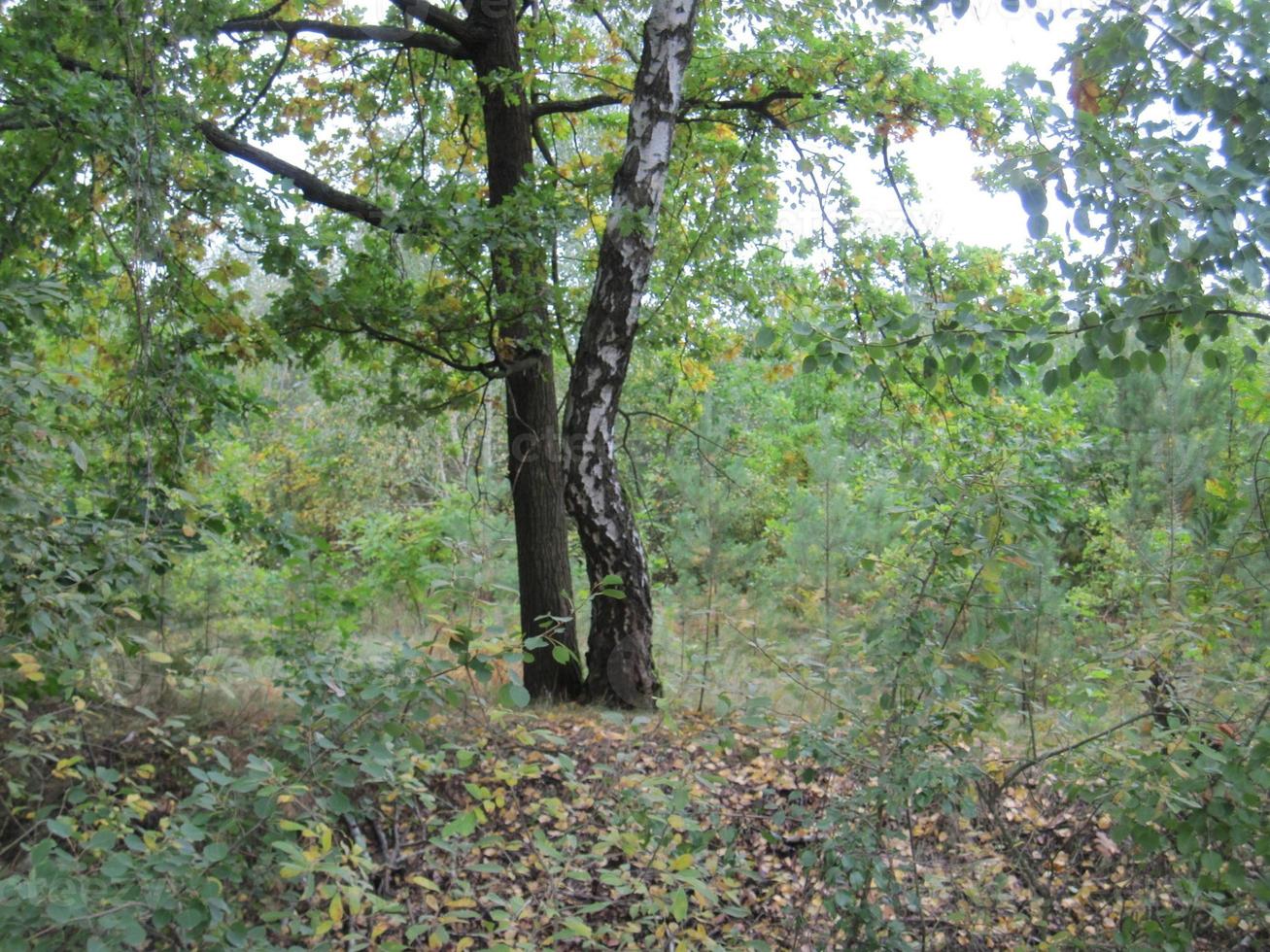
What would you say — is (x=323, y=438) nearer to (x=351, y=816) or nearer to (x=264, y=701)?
(x=264, y=701)

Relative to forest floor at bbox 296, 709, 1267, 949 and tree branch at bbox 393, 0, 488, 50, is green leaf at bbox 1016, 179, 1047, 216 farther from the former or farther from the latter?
tree branch at bbox 393, 0, 488, 50

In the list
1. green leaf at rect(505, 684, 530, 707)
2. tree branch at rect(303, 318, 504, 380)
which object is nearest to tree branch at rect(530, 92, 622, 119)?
tree branch at rect(303, 318, 504, 380)

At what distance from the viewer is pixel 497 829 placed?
4492 millimetres

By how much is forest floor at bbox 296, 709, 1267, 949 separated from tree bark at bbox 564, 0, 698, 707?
0.46 m

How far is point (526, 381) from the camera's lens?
6.12m

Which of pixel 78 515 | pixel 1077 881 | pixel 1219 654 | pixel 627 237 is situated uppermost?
pixel 627 237

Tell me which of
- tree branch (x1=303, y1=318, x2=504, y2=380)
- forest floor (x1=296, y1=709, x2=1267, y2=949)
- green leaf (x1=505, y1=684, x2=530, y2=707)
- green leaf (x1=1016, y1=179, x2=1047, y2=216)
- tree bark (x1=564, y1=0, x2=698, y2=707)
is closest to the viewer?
green leaf (x1=1016, y1=179, x2=1047, y2=216)

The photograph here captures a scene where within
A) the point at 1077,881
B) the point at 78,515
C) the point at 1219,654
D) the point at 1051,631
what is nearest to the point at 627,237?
the point at 78,515

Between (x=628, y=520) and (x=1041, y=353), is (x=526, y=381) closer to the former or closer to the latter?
(x=628, y=520)

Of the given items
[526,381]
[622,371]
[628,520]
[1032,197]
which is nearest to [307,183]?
[526,381]

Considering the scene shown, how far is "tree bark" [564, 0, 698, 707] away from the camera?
535 centimetres

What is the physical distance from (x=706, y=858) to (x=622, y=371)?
8.93 feet

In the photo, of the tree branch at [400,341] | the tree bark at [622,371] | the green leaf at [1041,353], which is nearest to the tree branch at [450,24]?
the tree bark at [622,371]

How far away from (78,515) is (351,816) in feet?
4.58
